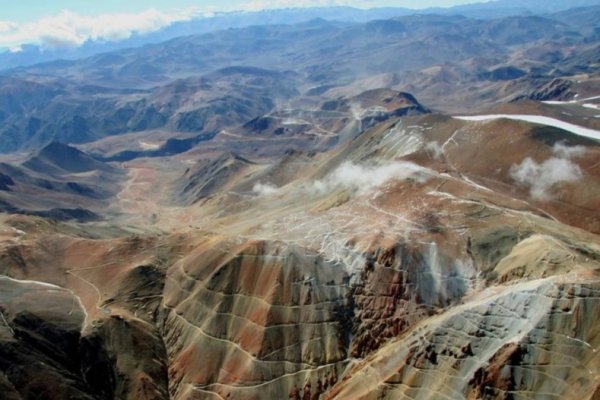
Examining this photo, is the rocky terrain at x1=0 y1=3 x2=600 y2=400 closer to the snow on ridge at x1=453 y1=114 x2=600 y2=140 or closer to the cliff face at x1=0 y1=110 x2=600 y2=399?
the cliff face at x1=0 y1=110 x2=600 y2=399

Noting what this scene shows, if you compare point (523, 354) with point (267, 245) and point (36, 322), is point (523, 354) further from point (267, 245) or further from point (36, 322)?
point (36, 322)

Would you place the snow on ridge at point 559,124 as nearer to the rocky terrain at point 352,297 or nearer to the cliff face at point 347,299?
the rocky terrain at point 352,297

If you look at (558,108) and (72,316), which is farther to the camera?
(558,108)

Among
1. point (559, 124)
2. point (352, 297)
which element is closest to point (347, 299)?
point (352, 297)

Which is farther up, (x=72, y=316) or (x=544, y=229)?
(x=544, y=229)

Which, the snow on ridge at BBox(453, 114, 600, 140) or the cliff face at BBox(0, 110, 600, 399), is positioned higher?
the snow on ridge at BBox(453, 114, 600, 140)

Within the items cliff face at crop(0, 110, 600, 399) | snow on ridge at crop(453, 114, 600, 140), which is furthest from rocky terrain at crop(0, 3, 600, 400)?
snow on ridge at crop(453, 114, 600, 140)

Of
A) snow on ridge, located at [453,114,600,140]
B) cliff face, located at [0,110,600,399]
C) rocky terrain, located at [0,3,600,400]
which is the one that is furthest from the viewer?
snow on ridge, located at [453,114,600,140]

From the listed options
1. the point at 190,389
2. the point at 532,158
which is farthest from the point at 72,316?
the point at 532,158
